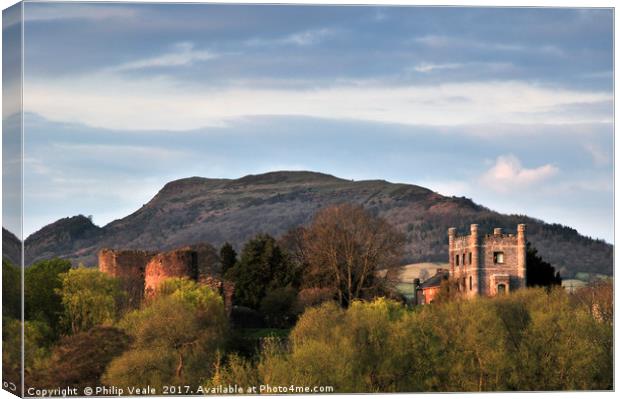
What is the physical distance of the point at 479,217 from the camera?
3516cm

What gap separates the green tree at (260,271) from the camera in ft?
132

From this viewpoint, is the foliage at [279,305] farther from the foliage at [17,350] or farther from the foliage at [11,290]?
the foliage at [11,290]

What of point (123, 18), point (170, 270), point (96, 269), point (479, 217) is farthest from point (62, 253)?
point (479, 217)

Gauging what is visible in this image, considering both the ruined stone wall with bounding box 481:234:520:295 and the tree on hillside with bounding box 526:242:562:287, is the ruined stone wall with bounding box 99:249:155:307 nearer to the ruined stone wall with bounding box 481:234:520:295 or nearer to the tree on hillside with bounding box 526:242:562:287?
the ruined stone wall with bounding box 481:234:520:295

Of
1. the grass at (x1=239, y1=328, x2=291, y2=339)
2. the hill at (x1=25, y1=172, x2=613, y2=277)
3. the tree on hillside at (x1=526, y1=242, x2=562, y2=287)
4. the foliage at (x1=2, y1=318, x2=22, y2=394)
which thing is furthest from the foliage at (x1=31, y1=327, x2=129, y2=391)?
the tree on hillside at (x1=526, y1=242, x2=562, y2=287)

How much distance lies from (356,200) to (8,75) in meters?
13.2

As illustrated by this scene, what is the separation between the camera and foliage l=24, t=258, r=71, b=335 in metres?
29.1

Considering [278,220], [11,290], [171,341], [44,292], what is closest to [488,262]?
[278,220]

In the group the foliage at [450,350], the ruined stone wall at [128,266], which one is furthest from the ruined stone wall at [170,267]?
the foliage at [450,350]

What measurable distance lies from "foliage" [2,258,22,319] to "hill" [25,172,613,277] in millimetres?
3081

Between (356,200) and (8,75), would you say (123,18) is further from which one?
(356,200)

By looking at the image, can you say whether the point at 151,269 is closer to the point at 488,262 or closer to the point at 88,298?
the point at 88,298

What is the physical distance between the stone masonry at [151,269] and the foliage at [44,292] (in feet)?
11.1

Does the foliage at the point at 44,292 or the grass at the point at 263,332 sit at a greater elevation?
the foliage at the point at 44,292
